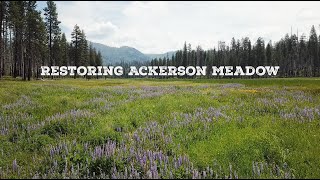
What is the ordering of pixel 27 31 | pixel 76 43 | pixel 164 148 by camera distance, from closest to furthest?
1. pixel 164 148
2. pixel 27 31
3. pixel 76 43

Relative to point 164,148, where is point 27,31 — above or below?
above

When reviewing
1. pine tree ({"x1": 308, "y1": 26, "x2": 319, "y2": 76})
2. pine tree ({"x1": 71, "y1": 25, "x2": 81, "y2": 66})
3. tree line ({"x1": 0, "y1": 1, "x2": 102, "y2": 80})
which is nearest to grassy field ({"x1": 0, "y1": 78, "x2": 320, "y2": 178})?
tree line ({"x1": 0, "y1": 1, "x2": 102, "y2": 80})

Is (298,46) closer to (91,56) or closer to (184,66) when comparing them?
(184,66)

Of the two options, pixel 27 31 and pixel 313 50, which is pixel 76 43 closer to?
pixel 27 31

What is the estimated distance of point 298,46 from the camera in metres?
153

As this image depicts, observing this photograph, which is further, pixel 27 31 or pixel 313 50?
pixel 313 50

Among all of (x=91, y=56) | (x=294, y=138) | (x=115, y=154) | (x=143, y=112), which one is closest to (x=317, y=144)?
(x=294, y=138)

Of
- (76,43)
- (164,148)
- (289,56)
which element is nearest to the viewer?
(164,148)

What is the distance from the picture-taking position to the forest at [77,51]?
225 ft

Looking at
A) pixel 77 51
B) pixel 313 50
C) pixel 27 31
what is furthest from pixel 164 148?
pixel 313 50

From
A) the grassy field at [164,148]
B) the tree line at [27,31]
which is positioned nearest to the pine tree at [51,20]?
the tree line at [27,31]

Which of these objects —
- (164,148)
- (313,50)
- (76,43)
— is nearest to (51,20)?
(76,43)

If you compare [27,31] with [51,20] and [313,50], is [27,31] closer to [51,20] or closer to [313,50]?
[51,20]

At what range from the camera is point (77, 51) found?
10225 cm
